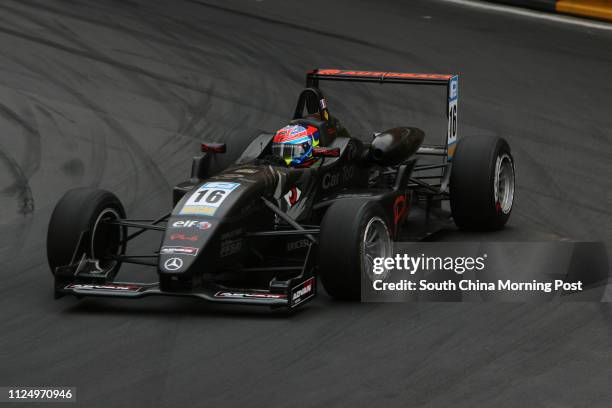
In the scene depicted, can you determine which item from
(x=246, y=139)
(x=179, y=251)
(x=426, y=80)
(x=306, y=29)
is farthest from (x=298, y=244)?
(x=306, y=29)

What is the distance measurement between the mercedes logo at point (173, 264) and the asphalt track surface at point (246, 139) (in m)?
0.42

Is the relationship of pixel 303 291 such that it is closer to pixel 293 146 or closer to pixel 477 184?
pixel 293 146

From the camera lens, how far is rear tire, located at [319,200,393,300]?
929 centimetres

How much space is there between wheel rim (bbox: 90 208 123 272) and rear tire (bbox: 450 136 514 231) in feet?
10.6

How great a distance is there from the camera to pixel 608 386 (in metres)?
7.54

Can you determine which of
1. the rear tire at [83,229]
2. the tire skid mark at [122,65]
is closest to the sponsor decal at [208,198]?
the rear tire at [83,229]

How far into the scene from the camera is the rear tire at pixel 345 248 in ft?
30.5

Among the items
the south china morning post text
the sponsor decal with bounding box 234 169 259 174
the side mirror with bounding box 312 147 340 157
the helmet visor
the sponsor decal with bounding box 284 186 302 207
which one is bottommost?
the south china morning post text

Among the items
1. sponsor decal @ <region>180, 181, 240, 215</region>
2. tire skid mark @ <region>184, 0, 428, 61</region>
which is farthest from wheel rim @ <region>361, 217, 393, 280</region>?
tire skid mark @ <region>184, 0, 428, 61</region>

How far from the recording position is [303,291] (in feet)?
30.6

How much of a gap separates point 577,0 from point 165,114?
8.31 m

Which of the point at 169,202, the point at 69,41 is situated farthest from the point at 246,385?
the point at 69,41

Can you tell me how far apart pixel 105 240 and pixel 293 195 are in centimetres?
169

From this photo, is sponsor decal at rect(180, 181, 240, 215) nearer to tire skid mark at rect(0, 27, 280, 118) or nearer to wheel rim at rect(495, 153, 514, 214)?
wheel rim at rect(495, 153, 514, 214)
